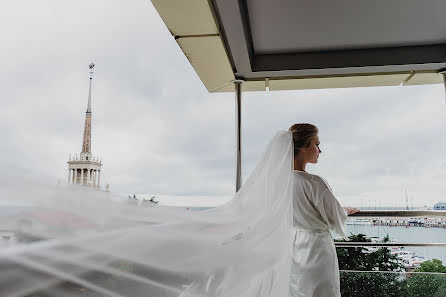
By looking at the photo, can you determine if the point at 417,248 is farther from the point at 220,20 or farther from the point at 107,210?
the point at 107,210

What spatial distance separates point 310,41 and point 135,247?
2.78 meters

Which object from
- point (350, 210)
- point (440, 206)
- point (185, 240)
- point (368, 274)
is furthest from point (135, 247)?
point (440, 206)

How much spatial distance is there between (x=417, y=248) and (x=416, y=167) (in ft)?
3.81

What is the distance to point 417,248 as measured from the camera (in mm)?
2975

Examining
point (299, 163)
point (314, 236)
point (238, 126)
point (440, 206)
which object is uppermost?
point (238, 126)

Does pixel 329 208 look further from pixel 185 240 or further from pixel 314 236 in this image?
pixel 185 240

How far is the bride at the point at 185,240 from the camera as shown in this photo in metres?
0.57

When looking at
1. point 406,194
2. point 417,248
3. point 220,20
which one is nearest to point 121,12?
point 220,20

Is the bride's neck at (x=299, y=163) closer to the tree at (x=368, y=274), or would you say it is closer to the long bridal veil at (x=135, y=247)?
the long bridal veil at (x=135, y=247)

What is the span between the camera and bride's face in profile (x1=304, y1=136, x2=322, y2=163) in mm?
1958

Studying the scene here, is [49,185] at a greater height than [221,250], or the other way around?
[49,185]

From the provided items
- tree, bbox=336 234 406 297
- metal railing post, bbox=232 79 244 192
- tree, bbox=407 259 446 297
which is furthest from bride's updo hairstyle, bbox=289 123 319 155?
tree, bbox=407 259 446 297

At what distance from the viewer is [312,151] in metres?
1.97

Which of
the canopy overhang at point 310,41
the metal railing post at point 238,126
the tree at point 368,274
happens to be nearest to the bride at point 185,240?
the canopy overhang at point 310,41
